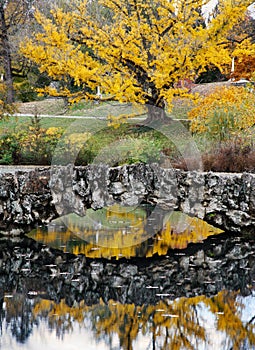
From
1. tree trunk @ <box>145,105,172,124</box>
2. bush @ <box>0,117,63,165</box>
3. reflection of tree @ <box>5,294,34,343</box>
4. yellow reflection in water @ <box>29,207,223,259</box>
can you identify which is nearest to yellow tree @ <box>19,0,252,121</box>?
tree trunk @ <box>145,105,172,124</box>

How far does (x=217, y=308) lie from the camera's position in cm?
Result: 584

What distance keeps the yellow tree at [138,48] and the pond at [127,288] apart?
4.90 m

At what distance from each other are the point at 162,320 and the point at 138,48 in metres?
9.84

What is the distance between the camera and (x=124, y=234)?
9594mm

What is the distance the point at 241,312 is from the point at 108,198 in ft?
14.3

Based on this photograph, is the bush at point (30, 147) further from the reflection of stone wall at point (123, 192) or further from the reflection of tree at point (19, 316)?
the reflection of tree at point (19, 316)

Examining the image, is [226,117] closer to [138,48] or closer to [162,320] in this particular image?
[138,48]

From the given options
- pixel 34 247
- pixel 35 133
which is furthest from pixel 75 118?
pixel 34 247

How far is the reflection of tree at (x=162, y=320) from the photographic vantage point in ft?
16.3

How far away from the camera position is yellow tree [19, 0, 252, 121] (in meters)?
13.8

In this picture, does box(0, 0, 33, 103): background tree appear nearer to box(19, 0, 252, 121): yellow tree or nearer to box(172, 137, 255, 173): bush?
box(19, 0, 252, 121): yellow tree

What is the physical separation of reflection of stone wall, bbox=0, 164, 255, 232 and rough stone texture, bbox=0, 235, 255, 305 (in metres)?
0.80

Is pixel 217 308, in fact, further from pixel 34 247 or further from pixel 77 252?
pixel 34 247

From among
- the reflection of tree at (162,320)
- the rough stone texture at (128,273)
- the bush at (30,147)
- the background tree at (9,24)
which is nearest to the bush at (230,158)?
the rough stone texture at (128,273)
